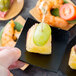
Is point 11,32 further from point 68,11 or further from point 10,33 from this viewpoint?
point 68,11

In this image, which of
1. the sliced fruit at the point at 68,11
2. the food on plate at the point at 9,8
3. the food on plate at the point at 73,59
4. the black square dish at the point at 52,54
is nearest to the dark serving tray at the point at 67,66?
the food on plate at the point at 73,59

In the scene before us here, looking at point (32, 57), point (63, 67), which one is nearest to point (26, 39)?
point (32, 57)

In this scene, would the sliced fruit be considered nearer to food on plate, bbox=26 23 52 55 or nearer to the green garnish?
the green garnish

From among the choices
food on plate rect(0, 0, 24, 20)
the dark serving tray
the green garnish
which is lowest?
the dark serving tray

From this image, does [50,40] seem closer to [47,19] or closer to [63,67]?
[63,67]

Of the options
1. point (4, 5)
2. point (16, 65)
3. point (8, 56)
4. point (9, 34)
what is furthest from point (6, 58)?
point (4, 5)

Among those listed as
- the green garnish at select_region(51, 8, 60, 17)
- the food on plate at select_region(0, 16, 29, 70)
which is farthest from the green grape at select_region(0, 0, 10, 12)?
the green garnish at select_region(51, 8, 60, 17)

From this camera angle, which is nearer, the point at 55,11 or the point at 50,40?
the point at 50,40
